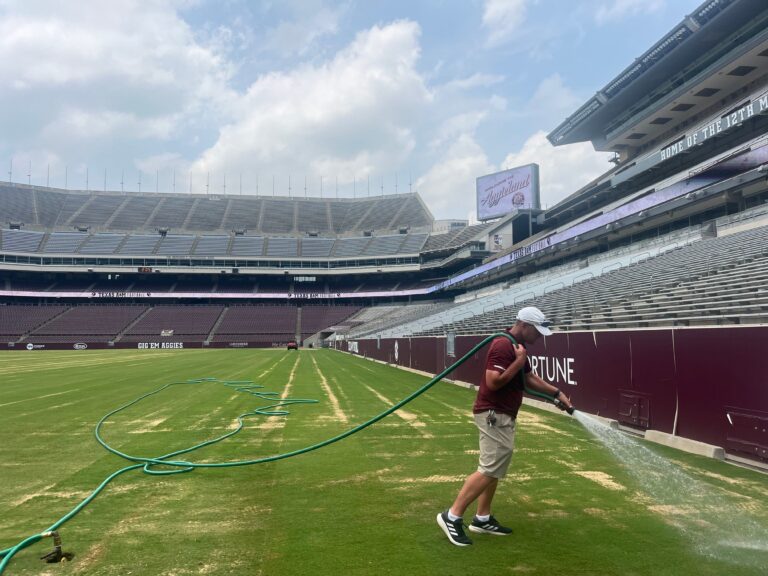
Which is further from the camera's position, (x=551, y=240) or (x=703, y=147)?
(x=551, y=240)

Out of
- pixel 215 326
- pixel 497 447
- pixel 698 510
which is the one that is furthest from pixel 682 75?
pixel 215 326

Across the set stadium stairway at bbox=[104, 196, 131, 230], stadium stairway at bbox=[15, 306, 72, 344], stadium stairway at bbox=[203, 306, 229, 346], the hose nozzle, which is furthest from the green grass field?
stadium stairway at bbox=[104, 196, 131, 230]

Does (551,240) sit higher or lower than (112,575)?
higher

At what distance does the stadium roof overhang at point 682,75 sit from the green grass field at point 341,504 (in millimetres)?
30923

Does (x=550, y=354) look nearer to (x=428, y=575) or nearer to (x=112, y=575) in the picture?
(x=428, y=575)

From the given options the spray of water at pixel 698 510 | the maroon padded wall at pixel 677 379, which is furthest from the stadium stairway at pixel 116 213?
the spray of water at pixel 698 510

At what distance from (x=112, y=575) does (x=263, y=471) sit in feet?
9.53

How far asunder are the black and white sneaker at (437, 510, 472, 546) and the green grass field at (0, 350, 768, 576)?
0.33 feet

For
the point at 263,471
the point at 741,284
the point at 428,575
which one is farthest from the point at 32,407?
the point at 741,284

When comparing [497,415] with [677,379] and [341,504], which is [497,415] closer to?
[341,504]

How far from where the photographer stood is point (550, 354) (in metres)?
12.1

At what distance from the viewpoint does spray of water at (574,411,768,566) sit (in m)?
4.02

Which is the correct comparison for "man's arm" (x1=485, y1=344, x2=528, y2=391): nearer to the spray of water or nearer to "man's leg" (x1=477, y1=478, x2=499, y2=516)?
"man's leg" (x1=477, y1=478, x2=499, y2=516)

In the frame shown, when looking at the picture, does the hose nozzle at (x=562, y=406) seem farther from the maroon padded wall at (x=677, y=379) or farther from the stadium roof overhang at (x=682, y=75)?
the stadium roof overhang at (x=682, y=75)
